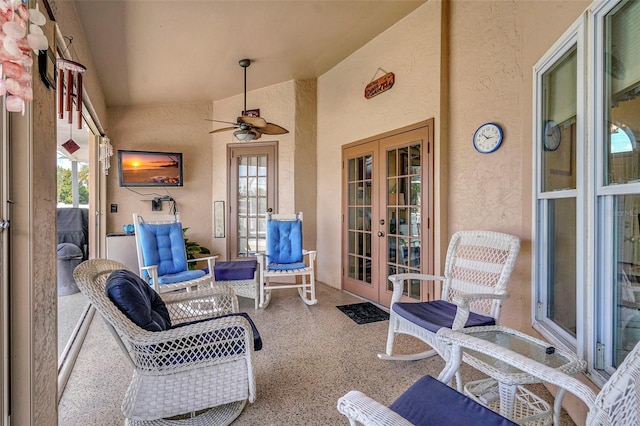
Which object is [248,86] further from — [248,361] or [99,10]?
[248,361]

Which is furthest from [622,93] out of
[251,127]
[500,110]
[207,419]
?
[251,127]

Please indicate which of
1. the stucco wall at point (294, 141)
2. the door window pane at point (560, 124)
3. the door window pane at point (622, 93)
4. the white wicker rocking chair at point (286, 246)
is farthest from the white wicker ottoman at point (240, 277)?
the door window pane at point (622, 93)

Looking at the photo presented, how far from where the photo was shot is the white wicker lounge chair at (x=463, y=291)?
205 cm

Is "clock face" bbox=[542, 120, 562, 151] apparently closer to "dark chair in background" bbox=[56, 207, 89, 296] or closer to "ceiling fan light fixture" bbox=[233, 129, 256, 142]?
"ceiling fan light fixture" bbox=[233, 129, 256, 142]

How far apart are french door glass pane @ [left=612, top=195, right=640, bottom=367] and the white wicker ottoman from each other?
3.08m

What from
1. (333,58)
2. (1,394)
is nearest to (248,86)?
(333,58)

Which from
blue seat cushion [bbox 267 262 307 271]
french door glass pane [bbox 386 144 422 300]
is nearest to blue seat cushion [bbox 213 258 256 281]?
blue seat cushion [bbox 267 262 307 271]

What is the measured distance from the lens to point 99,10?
2.70 meters

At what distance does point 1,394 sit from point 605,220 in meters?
2.62

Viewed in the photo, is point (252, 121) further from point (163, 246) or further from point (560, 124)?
point (560, 124)

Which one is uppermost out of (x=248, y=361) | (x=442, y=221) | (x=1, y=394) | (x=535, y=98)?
(x=535, y=98)

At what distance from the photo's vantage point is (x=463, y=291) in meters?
2.50

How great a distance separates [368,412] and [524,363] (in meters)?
0.68

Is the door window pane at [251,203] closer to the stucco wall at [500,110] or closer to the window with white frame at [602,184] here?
the stucco wall at [500,110]
